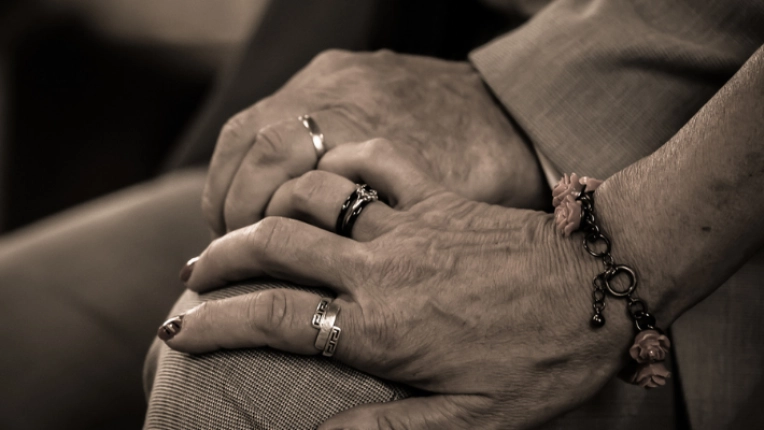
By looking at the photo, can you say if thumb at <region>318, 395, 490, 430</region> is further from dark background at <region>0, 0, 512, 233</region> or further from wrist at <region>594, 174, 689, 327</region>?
dark background at <region>0, 0, 512, 233</region>

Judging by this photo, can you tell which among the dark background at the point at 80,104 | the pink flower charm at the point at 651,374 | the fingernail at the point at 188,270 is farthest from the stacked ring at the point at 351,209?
the dark background at the point at 80,104

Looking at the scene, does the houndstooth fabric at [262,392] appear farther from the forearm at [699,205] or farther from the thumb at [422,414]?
the forearm at [699,205]

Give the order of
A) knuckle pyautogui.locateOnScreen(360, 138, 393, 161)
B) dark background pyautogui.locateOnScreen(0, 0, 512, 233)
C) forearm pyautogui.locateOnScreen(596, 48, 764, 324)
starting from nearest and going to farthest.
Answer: forearm pyautogui.locateOnScreen(596, 48, 764, 324)
knuckle pyautogui.locateOnScreen(360, 138, 393, 161)
dark background pyautogui.locateOnScreen(0, 0, 512, 233)

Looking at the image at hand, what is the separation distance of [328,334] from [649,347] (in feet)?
0.76

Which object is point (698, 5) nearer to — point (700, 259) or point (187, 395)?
point (700, 259)

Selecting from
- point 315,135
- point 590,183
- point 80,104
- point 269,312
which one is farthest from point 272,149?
point 80,104

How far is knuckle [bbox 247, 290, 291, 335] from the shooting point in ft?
1.62

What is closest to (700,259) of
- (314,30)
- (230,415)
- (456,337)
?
(456,337)

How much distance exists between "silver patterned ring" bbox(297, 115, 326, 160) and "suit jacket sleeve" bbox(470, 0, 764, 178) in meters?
0.20

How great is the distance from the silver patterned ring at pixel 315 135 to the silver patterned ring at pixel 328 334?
0.19 meters

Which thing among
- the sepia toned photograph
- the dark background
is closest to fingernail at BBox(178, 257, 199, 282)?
the sepia toned photograph

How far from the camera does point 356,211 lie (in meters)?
0.55

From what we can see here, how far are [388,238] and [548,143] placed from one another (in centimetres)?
21

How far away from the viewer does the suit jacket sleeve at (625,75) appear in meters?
0.60
